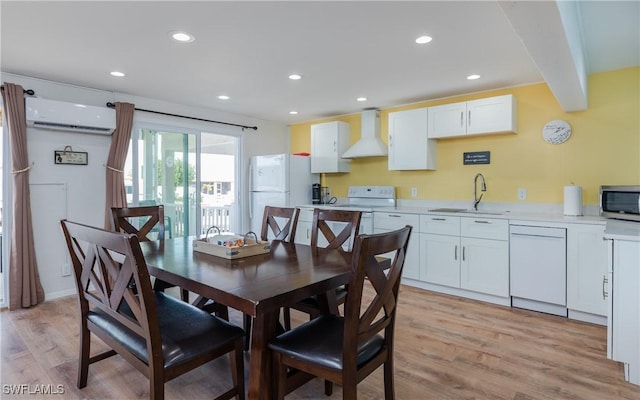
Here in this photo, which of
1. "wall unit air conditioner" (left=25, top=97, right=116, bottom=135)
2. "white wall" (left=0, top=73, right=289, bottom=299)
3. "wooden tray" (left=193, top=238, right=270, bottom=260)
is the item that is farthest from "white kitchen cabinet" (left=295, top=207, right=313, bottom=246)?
"wooden tray" (left=193, top=238, right=270, bottom=260)

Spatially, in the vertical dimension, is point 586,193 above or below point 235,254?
above

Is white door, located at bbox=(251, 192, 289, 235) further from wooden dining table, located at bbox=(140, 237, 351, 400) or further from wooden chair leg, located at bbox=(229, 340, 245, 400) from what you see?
wooden chair leg, located at bbox=(229, 340, 245, 400)

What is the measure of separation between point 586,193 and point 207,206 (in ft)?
15.4

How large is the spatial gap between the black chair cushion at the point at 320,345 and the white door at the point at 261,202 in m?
3.42

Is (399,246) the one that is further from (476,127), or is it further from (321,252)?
(476,127)

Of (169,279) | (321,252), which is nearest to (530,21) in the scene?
(321,252)

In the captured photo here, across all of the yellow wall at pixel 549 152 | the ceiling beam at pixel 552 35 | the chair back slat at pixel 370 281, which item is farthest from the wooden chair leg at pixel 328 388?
the yellow wall at pixel 549 152

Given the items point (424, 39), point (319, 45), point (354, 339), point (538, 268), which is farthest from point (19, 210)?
point (538, 268)

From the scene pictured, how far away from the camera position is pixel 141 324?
1513mm

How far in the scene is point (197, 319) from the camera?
71.2 inches

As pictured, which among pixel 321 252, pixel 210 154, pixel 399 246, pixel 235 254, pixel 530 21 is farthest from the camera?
pixel 210 154

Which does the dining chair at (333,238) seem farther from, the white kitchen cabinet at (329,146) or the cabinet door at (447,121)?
the white kitchen cabinet at (329,146)

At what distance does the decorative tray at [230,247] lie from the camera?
6.84 feet

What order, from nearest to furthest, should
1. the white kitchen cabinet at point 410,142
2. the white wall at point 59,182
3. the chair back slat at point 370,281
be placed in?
A: the chair back slat at point 370,281, the white wall at point 59,182, the white kitchen cabinet at point 410,142
